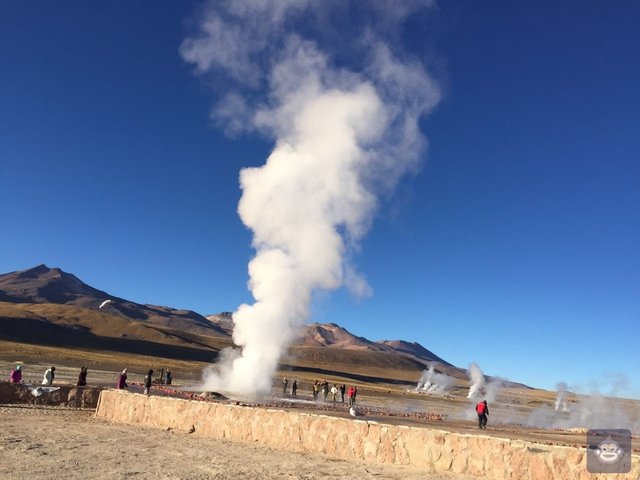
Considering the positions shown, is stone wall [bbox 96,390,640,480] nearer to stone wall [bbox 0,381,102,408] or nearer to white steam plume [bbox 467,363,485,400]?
stone wall [bbox 0,381,102,408]

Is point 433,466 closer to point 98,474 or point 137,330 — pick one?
point 98,474

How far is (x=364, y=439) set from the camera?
56.3 ft

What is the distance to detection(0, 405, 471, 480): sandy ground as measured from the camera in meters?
13.2

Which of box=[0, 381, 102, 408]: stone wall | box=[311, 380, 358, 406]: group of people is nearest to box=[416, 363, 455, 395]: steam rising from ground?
box=[311, 380, 358, 406]: group of people

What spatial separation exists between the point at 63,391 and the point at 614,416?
57497 mm


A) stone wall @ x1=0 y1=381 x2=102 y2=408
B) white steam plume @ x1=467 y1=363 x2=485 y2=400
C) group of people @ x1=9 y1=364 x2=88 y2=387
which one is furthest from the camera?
white steam plume @ x1=467 y1=363 x2=485 y2=400

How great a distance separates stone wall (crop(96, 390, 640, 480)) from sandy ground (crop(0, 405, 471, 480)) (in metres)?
0.64

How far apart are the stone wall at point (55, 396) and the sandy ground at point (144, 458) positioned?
17.6 ft

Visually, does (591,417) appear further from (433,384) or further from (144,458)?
(433,384)

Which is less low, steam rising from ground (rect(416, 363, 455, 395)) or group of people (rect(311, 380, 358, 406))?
group of people (rect(311, 380, 358, 406))

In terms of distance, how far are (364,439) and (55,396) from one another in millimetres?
17347

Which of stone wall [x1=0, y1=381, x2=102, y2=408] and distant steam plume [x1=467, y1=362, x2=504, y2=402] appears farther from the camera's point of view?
distant steam plume [x1=467, y1=362, x2=504, y2=402]

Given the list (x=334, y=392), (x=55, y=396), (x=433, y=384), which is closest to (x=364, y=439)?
(x=55, y=396)

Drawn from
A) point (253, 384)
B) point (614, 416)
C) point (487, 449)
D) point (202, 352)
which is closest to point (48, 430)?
point (487, 449)
